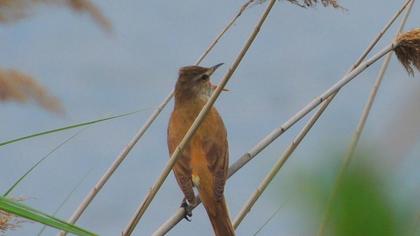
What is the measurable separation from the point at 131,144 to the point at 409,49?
107cm

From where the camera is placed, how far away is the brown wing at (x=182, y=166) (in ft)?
8.58

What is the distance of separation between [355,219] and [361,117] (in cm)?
179

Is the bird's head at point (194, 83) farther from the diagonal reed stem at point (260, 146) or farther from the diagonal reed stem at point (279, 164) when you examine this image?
the diagonal reed stem at point (279, 164)

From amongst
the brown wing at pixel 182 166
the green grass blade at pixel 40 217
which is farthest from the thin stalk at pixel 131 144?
the green grass blade at pixel 40 217

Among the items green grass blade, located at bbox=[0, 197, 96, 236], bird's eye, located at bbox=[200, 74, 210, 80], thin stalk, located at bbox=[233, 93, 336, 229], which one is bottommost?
green grass blade, located at bbox=[0, 197, 96, 236]

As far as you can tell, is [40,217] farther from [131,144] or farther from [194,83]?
[194,83]

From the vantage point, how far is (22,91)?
3.58 meters

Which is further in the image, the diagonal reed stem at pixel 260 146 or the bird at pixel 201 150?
the bird at pixel 201 150

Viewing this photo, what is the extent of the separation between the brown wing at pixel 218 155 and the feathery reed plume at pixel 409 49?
2.41 ft

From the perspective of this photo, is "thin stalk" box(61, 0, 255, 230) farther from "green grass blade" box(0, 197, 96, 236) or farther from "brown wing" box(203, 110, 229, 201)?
"green grass blade" box(0, 197, 96, 236)

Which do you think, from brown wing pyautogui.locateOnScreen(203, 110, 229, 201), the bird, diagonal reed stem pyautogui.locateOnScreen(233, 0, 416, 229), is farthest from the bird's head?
diagonal reed stem pyautogui.locateOnScreen(233, 0, 416, 229)

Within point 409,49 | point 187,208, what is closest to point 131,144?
point 187,208

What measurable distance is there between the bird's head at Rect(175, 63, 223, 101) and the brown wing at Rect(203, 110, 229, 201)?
0.46 ft

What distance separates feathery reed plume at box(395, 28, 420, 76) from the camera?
2.58 m
